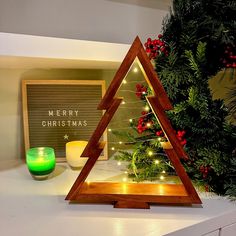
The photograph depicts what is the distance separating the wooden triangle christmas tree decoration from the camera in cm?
57

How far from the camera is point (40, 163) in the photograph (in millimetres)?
750

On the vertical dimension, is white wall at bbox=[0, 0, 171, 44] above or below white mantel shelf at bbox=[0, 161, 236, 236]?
above

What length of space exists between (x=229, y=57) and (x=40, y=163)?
0.62 meters

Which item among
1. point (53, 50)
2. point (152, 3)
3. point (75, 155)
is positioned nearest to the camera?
point (53, 50)

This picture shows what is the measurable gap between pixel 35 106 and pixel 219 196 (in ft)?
2.20

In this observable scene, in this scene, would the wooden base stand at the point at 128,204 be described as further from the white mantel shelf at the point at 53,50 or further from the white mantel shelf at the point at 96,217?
the white mantel shelf at the point at 53,50

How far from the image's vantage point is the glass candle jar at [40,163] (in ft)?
2.46

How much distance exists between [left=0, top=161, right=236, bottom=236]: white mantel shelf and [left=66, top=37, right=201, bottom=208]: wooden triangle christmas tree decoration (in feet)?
0.07

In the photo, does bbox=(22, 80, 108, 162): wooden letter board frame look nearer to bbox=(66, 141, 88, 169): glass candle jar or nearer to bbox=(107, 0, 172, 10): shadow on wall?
bbox=(66, 141, 88, 169): glass candle jar

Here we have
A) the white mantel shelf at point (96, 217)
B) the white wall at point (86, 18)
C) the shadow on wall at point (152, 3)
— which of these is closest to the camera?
the white mantel shelf at point (96, 217)

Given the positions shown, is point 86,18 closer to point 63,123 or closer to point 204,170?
point 63,123

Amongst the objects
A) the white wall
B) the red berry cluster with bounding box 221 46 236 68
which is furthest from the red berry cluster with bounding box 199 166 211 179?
the white wall

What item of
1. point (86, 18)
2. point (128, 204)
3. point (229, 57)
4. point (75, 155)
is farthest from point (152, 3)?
point (128, 204)

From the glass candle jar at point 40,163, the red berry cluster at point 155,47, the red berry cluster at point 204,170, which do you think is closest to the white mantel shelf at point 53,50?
the red berry cluster at point 155,47
